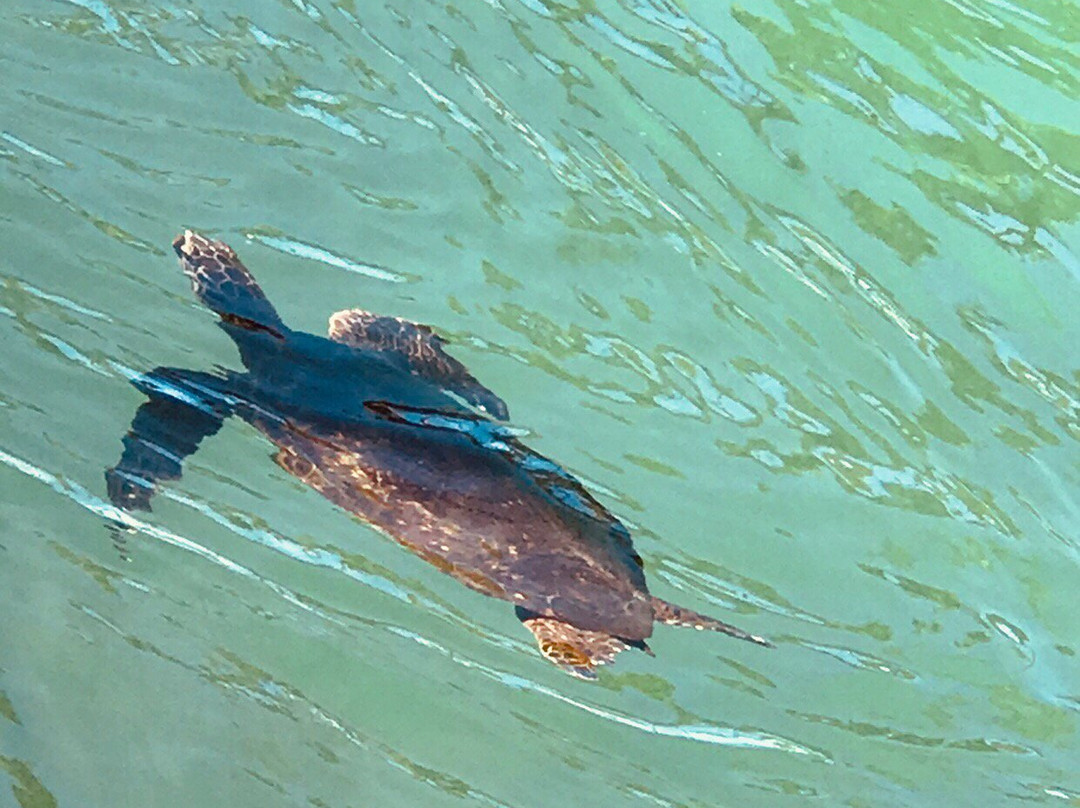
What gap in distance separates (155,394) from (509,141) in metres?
1.97

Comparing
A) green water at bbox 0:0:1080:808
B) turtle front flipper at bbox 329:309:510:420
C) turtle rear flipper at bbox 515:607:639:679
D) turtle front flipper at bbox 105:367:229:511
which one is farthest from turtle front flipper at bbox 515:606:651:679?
turtle front flipper at bbox 105:367:229:511

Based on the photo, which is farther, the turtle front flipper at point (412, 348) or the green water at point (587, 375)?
the turtle front flipper at point (412, 348)

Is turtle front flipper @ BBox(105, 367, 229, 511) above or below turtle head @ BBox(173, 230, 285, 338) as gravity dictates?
below

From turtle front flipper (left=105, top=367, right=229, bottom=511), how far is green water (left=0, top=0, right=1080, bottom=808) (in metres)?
0.07

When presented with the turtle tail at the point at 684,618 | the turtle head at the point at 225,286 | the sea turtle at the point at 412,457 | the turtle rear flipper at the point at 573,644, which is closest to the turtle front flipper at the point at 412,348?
the sea turtle at the point at 412,457

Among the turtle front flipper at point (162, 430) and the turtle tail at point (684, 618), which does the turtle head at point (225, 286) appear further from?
the turtle tail at point (684, 618)

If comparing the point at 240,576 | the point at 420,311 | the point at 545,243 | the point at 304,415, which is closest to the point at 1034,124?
the point at 545,243

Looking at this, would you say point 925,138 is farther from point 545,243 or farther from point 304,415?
point 304,415

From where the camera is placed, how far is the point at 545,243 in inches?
201

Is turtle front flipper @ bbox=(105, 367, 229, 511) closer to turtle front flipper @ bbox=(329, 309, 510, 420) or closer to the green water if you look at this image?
the green water

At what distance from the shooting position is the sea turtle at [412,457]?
14.1 feet

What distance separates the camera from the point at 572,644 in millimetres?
4375

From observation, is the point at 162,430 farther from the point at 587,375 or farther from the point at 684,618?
the point at 684,618

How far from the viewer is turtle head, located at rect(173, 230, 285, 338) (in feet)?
15.4
